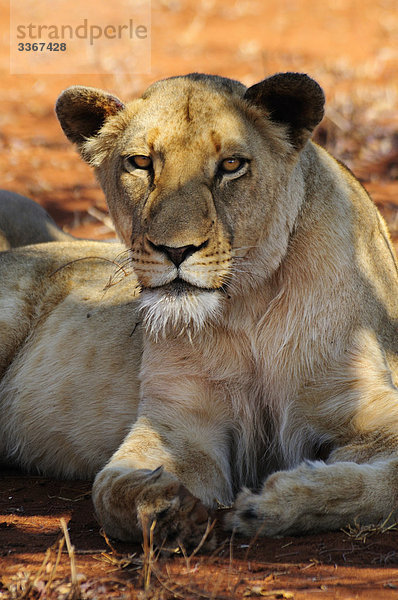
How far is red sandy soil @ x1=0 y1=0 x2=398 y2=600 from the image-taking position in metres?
2.58

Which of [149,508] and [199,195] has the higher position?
[199,195]

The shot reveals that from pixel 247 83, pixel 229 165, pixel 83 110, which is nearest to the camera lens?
pixel 229 165

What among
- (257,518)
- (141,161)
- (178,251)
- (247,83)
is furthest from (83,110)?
(247,83)

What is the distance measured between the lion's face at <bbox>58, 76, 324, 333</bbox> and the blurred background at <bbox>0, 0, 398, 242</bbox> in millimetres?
3339

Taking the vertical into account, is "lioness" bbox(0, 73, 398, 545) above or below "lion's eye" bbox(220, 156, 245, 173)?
below

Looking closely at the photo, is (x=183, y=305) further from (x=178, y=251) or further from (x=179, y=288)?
(x=178, y=251)

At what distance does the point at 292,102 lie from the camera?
336cm

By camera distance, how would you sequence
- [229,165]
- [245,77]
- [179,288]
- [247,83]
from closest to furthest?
[179,288]
[229,165]
[247,83]
[245,77]

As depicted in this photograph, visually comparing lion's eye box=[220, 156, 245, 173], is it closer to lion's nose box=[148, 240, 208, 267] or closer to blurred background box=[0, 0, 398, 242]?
lion's nose box=[148, 240, 208, 267]

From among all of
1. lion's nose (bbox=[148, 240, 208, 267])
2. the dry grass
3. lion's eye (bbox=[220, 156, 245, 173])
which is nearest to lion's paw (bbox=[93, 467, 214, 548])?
the dry grass

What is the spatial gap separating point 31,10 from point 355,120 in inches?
333

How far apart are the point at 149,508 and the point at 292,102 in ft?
4.92

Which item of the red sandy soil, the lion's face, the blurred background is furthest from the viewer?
the blurred background

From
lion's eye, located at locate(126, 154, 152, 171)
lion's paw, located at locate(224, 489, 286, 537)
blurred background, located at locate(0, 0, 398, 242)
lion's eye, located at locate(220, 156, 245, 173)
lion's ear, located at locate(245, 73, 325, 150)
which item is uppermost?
blurred background, located at locate(0, 0, 398, 242)
